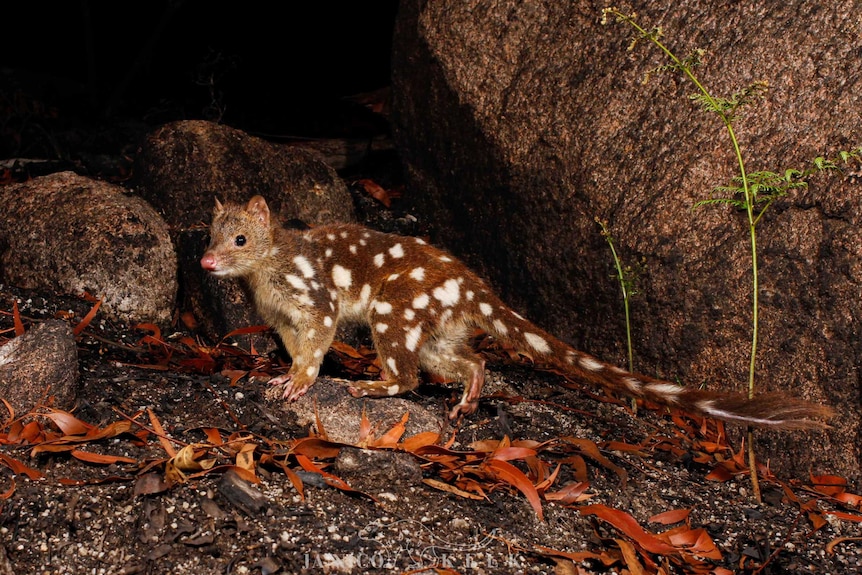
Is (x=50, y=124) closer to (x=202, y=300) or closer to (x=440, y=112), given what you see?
(x=202, y=300)

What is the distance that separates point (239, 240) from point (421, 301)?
111cm

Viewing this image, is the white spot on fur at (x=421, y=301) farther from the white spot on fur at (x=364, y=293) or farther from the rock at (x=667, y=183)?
the rock at (x=667, y=183)

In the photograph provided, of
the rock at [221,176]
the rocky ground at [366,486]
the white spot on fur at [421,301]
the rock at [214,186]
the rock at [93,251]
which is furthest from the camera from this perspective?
the rock at [221,176]

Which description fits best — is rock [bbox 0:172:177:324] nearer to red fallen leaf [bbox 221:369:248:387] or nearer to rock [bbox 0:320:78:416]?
red fallen leaf [bbox 221:369:248:387]

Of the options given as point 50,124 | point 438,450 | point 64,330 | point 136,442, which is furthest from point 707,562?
point 50,124

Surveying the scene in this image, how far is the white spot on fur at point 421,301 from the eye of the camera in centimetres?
526

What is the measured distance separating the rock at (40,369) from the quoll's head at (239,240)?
963mm

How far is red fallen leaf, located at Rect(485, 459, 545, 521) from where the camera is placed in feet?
13.2

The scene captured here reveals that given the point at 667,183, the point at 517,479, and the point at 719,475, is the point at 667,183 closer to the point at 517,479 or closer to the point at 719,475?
the point at 719,475

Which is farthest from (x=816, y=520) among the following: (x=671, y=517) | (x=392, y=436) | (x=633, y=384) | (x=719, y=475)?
(x=392, y=436)

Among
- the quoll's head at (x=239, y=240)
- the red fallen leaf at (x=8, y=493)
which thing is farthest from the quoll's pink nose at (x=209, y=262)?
the red fallen leaf at (x=8, y=493)

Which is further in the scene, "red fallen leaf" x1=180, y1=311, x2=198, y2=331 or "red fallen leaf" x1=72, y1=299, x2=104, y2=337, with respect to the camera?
"red fallen leaf" x1=180, y1=311, x2=198, y2=331

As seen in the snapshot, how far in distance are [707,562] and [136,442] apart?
2636 millimetres

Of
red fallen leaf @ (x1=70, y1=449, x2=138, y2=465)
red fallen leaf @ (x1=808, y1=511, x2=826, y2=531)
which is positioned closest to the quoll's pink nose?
red fallen leaf @ (x1=70, y1=449, x2=138, y2=465)
